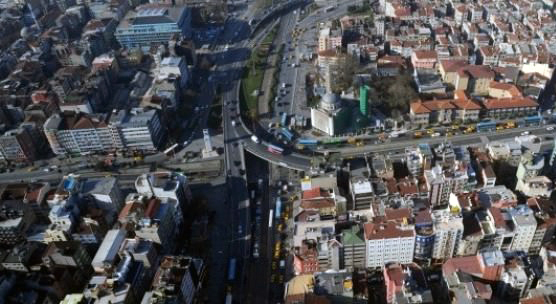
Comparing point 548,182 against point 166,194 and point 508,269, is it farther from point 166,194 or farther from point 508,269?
point 166,194

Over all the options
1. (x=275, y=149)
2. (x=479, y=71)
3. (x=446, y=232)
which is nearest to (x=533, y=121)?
(x=479, y=71)

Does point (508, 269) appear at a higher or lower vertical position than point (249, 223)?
higher

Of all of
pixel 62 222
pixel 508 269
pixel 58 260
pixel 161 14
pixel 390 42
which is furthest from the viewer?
pixel 161 14

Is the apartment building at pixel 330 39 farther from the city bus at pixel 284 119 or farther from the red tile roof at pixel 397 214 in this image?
the red tile roof at pixel 397 214

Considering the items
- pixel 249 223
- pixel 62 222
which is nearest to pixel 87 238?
pixel 62 222

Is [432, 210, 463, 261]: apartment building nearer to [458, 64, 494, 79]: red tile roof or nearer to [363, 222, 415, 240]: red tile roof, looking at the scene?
[363, 222, 415, 240]: red tile roof

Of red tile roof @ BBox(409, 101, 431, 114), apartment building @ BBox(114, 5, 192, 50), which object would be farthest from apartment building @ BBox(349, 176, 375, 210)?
apartment building @ BBox(114, 5, 192, 50)

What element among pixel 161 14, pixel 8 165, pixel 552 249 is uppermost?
pixel 161 14

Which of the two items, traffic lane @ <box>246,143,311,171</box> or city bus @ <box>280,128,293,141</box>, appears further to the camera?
city bus @ <box>280,128,293,141</box>

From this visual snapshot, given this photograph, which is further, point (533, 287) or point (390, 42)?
point (390, 42)
